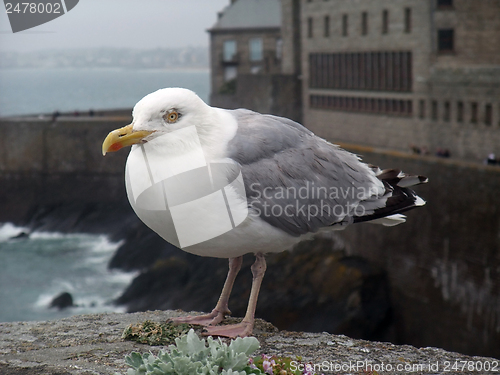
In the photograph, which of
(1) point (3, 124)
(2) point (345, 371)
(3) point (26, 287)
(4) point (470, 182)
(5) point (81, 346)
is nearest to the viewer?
(2) point (345, 371)

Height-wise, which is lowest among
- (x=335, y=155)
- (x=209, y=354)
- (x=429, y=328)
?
(x=429, y=328)

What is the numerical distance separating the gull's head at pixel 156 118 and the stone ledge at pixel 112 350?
4.74ft


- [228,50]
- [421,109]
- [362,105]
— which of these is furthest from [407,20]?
[228,50]

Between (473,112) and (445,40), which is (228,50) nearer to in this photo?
(445,40)

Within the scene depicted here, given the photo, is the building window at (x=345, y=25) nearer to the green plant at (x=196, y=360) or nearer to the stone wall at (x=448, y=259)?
the stone wall at (x=448, y=259)

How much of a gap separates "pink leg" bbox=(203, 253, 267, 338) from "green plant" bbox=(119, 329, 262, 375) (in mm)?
1027

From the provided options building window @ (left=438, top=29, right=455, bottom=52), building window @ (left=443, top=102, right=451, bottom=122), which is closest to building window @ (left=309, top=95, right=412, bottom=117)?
building window @ (left=443, top=102, right=451, bottom=122)

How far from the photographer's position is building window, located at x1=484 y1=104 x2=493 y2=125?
29.4m

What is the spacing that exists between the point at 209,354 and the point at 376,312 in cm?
2046

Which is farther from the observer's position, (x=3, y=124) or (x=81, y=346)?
(x=3, y=124)

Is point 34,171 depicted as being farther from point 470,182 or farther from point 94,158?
point 470,182

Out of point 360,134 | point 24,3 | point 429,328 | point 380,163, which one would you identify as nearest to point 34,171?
point 360,134

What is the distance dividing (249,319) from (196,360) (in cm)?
131

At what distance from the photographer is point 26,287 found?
34406mm
